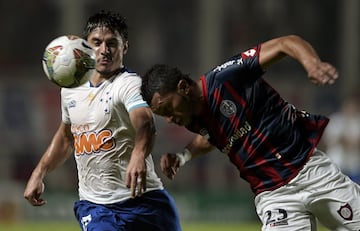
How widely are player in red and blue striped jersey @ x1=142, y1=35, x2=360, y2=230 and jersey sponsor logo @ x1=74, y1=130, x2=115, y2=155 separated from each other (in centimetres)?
61

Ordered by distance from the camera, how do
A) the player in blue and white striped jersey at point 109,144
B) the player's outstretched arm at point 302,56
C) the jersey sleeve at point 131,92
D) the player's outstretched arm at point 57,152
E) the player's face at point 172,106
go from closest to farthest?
the player's outstretched arm at point 302,56, the player's face at point 172,106, the jersey sleeve at point 131,92, the player in blue and white striped jersey at point 109,144, the player's outstretched arm at point 57,152

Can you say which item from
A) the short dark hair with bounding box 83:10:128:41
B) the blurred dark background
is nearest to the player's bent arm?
the short dark hair with bounding box 83:10:128:41

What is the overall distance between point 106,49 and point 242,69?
3.38 feet

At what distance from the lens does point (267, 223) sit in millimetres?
6492

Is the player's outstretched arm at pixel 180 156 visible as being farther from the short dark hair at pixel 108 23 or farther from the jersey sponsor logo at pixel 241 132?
the short dark hair at pixel 108 23

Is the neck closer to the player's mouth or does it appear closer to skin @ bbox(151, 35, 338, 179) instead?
the player's mouth

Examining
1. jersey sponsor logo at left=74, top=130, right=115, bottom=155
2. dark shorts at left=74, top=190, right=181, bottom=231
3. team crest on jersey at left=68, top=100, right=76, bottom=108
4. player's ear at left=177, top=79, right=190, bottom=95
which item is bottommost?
dark shorts at left=74, top=190, right=181, bottom=231

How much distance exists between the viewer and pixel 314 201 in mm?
6395

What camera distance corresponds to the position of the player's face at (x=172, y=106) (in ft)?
20.6

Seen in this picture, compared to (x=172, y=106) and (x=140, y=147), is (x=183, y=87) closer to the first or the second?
(x=172, y=106)

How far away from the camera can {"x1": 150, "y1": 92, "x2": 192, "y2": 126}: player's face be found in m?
6.29

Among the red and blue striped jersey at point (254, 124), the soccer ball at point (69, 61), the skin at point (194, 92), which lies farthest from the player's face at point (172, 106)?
the soccer ball at point (69, 61)

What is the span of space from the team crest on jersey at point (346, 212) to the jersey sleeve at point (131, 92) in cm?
136

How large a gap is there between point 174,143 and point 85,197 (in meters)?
9.31
